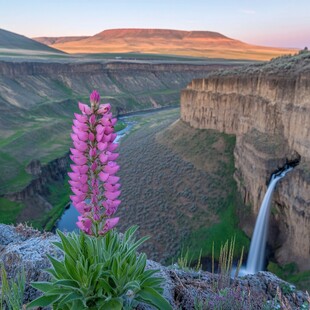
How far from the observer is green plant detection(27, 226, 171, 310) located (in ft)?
15.8

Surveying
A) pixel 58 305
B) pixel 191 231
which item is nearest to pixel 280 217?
pixel 191 231

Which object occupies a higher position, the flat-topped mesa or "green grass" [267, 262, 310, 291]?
the flat-topped mesa

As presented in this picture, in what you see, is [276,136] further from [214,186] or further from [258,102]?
[214,186]

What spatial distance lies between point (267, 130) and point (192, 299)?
29777mm

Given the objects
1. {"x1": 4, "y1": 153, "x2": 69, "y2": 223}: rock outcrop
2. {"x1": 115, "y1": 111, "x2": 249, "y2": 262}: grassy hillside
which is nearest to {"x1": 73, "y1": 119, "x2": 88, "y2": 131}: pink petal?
{"x1": 115, "y1": 111, "x2": 249, "y2": 262}: grassy hillside

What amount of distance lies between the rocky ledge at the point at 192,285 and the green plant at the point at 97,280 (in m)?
0.57

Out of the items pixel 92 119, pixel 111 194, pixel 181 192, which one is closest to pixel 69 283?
pixel 111 194

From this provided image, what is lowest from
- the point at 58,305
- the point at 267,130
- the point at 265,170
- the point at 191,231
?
the point at 191,231

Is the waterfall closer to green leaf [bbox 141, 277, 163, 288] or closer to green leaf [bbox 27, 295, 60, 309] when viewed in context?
green leaf [bbox 141, 277, 163, 288]

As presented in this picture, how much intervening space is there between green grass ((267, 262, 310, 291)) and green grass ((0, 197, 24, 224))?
83.4ft

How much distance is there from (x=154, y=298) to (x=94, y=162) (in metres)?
2.15

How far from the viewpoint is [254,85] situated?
38.6 metres

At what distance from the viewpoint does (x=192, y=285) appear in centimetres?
762

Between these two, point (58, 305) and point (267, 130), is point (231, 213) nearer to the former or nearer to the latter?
point (267, 130)
